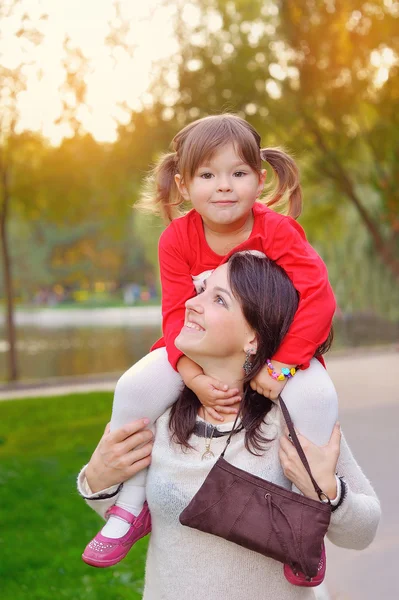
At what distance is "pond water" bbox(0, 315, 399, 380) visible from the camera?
17.5 m

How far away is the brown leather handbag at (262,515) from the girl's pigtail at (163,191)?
A: 3.04 feet

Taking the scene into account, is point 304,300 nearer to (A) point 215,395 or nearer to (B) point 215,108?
(A) point 215,395

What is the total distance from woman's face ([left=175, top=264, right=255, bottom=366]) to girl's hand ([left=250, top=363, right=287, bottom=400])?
2.9 inches

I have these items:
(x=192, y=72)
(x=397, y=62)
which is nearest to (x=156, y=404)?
(x=192, y=72)

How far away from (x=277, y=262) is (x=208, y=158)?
0.36 meters

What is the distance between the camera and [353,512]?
2.04 m

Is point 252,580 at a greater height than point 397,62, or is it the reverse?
point 397,62

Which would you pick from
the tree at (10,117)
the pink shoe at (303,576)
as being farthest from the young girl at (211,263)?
the tree at (10,117)

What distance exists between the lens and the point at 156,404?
220 cm

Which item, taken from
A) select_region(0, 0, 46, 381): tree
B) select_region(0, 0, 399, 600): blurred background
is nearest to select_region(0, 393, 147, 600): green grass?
select_region(0, 0, 399, 600): blurred background

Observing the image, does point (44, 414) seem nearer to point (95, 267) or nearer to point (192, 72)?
point (192, 72)

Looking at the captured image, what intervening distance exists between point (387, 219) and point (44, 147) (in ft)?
24.1

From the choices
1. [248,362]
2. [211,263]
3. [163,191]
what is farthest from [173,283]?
[248,362]

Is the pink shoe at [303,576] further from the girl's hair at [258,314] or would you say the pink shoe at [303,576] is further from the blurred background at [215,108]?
the blurred background at [215,108]
